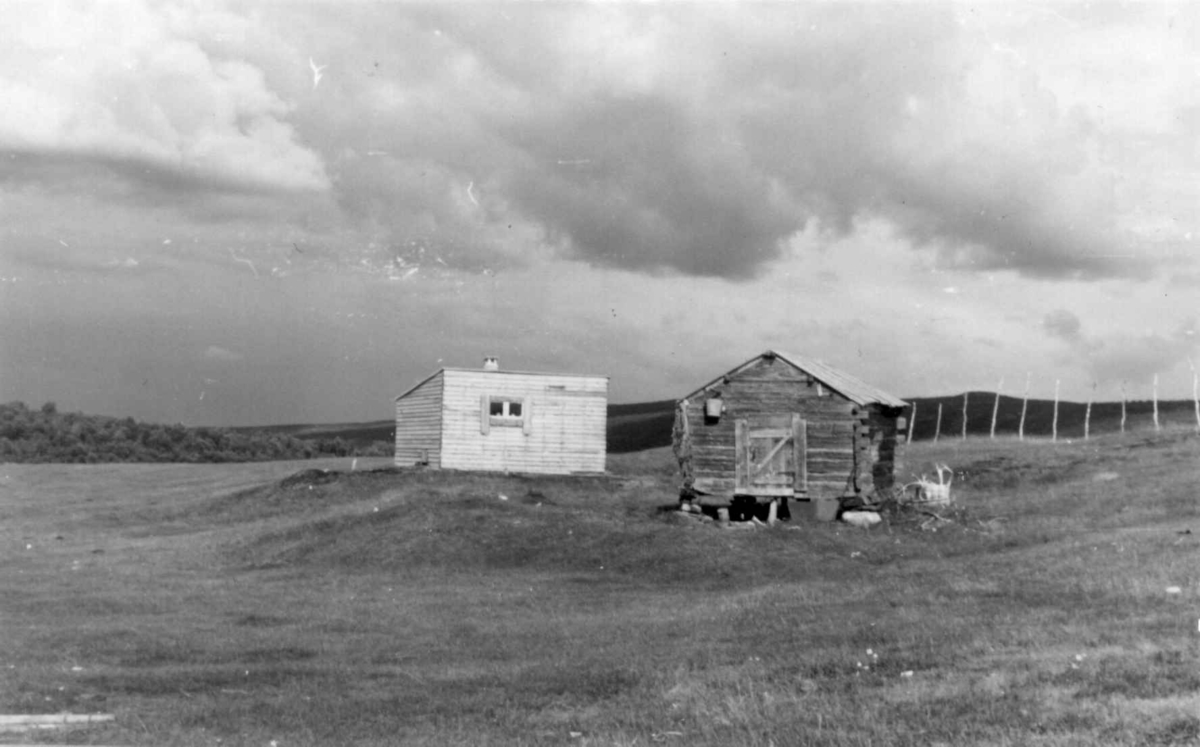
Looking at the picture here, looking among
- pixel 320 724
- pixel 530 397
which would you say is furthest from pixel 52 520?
pixel 320 724

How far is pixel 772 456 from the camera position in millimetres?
36125

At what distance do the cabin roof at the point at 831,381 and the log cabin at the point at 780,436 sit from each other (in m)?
0.04

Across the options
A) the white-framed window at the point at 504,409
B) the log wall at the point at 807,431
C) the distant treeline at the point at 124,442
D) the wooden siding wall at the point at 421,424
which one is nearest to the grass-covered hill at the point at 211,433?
the distant treeline at the point at 124,442

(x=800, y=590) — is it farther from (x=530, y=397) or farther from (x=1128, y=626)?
(x=530, y=397)

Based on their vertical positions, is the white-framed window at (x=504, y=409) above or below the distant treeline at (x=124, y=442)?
above

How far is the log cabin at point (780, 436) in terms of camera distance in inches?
1399

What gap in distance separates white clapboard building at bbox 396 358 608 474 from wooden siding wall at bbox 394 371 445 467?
0.04 metres

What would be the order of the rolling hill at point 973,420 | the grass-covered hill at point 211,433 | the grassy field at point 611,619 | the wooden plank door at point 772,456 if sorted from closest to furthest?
the grassy field at point 611,619 < the wooden plank door at point 772,456 < the rolling hill at point 973,420 < the grass-covered hill at point 211,433

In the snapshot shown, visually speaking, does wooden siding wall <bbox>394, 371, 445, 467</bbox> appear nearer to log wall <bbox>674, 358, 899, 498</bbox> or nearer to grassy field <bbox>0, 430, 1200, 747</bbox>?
grassy field <bbox>0, 430, 1200, 747</bbox>

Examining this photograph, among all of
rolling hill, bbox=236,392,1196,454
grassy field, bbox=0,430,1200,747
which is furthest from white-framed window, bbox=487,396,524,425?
rolling hill, bbox=236,392,1196,454

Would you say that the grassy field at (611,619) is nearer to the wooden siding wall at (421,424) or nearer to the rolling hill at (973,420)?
the wooden siding wall at (421,424)

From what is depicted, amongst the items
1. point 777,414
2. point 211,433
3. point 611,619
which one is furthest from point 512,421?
point 211,433

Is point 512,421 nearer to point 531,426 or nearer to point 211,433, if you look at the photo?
point 531,426

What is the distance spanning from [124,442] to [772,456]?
67897 mm
